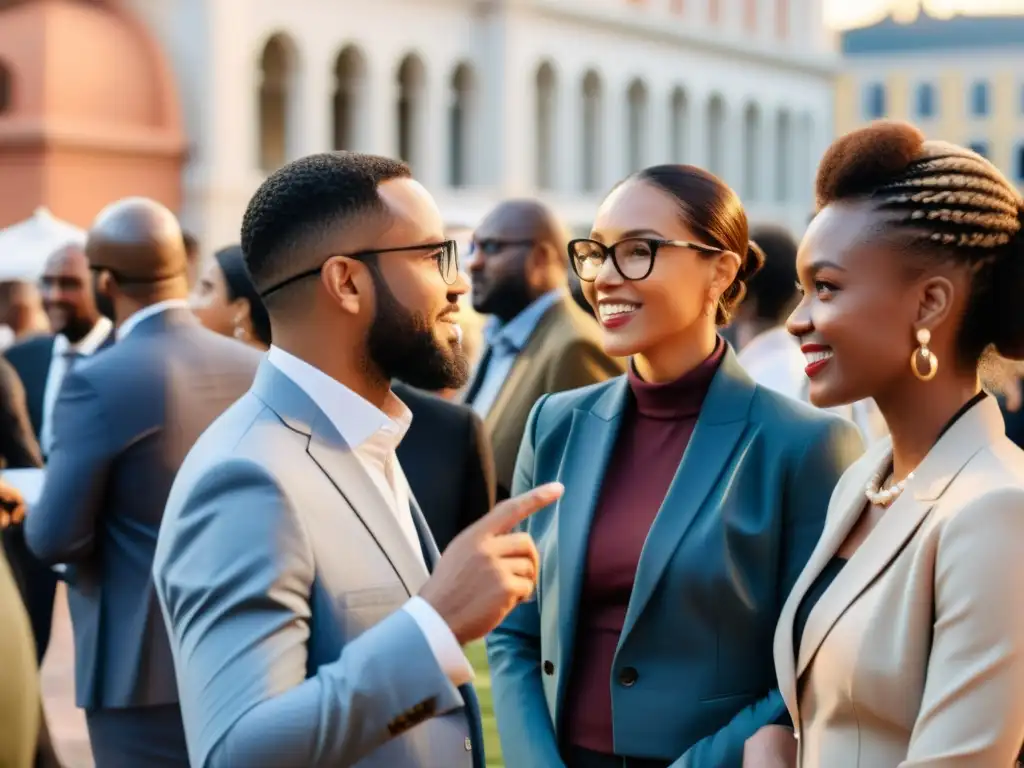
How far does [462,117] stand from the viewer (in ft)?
116

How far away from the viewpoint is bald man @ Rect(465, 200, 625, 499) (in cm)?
580

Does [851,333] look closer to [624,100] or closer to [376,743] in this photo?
[376,743]

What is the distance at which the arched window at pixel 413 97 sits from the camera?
33.7 m

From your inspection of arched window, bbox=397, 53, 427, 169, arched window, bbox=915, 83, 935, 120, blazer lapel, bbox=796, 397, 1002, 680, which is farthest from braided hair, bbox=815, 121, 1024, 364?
arched window, bbox=915, 83, 935, 120

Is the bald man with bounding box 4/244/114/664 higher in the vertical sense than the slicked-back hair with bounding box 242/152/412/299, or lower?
lower

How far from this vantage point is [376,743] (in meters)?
2.23

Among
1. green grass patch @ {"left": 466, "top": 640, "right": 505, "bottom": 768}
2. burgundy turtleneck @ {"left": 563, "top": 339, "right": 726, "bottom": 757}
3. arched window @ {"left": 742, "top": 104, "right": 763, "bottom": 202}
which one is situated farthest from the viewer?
arched window @ {"left": 742, "top": 104, "right": 763, "bottom": 202}

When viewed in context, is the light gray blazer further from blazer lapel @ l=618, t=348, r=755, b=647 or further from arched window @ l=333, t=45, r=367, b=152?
arched window @ l=333, t=45, r=367, b=152

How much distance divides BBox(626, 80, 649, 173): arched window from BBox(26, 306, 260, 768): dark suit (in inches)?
1496

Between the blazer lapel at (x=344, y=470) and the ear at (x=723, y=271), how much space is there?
1.17 meters

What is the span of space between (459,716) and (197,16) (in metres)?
26.2

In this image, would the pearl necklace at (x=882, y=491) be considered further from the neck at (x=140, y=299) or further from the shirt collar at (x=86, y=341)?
the shirt collar at (x=86, y=341)

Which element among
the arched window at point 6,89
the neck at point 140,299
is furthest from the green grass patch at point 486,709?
the arched window at point 6,89

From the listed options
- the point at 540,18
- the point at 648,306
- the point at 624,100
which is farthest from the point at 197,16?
the point at 648,306
